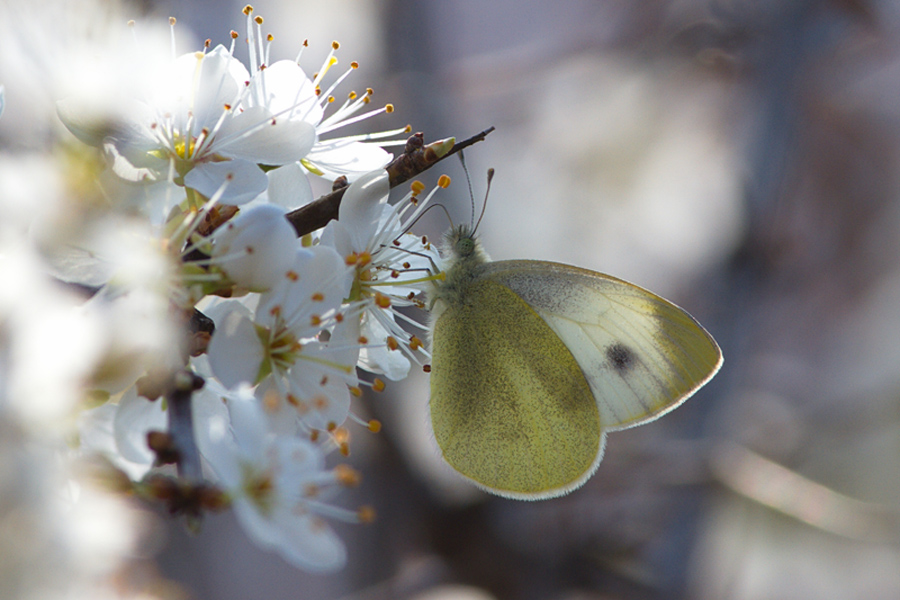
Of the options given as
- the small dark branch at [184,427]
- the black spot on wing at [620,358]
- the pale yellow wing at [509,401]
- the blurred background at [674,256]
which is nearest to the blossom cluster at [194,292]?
the small dark branch at [184,427]

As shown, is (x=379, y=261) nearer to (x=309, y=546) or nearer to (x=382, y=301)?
(x=382, y=301)

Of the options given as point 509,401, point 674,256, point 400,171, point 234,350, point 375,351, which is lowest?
point 674,256

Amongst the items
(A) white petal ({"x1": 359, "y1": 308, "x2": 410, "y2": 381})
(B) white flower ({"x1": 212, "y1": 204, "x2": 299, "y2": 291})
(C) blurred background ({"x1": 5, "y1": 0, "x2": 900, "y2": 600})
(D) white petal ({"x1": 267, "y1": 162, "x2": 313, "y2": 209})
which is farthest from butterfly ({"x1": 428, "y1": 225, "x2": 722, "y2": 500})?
(C) blurred background ({"x1": 5, "y1": 0, "x2": 900, "y2": 600})

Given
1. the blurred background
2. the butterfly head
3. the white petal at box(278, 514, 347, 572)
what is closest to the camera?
the white petal at box(278, 514, 347, 572)

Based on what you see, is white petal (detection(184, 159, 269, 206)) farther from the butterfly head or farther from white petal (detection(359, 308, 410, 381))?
the butterfly head

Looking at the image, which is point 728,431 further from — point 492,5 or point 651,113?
point 492,5

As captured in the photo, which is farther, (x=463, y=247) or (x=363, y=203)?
(x=463, y=247)

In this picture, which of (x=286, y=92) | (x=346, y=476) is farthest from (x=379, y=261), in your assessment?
(x=346, y=476)
